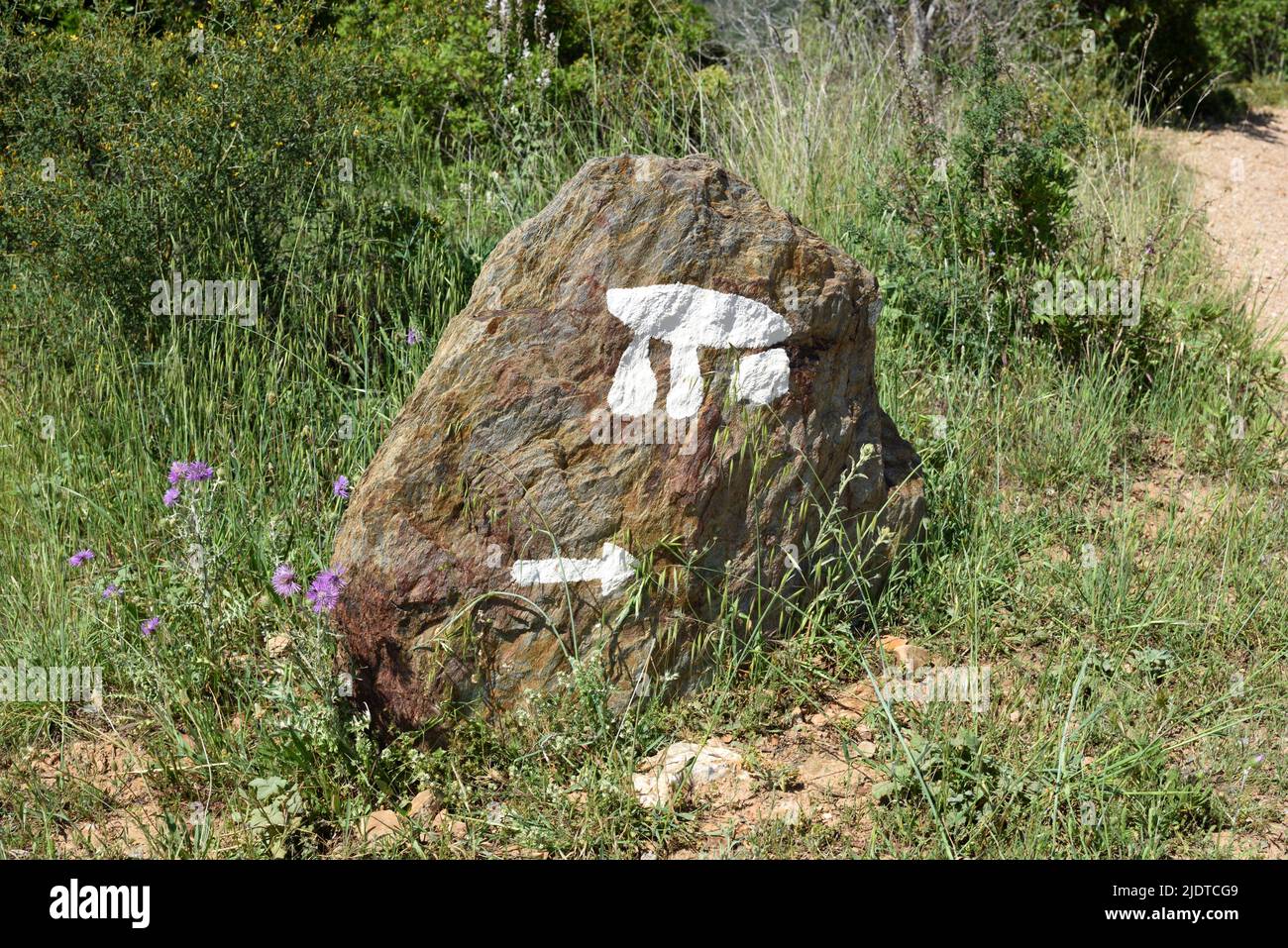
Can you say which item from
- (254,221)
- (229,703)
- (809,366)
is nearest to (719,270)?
(809,366)

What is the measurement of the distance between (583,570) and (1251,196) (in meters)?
5.99

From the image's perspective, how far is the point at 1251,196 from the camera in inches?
276

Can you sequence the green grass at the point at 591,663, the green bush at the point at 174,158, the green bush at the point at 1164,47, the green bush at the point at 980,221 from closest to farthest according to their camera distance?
the green grass at the point at 591,663
the green bush at the point at 174,158
the green bush at the point at 980,221
the green bush at the point at 1164,47

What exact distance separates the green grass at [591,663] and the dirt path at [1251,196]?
109 cm

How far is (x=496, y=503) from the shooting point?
2.87m

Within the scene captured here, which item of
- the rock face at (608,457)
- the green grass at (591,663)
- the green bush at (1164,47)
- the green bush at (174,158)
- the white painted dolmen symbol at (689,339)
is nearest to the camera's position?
the green grass at (591,663)

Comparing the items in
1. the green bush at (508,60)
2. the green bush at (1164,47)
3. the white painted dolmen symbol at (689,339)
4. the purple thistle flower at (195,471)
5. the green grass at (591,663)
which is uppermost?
the green bush at (1164,47)

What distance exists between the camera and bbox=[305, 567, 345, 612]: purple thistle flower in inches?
106

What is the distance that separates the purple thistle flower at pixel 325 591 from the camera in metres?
2.70

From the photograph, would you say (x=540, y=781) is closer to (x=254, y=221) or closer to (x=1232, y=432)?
(x=254, y=221)

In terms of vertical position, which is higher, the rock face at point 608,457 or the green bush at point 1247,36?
the green bush at point 1247,36

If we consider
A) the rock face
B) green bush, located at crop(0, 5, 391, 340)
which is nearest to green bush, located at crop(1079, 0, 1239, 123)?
green bush, located at crop(0, 5, 391, 340)

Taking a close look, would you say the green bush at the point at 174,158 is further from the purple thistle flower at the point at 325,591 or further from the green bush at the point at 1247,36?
the green bush at the point at 1247,36

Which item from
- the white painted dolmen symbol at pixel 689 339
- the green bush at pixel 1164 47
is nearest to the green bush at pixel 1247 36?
the green bush at pixel 1164 47
